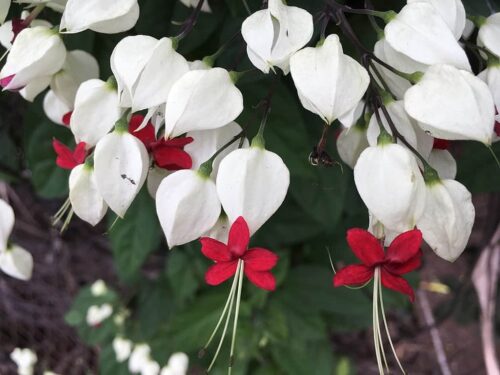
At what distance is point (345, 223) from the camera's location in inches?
28.0

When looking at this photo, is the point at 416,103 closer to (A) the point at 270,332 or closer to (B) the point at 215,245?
(B) the point at 215,245

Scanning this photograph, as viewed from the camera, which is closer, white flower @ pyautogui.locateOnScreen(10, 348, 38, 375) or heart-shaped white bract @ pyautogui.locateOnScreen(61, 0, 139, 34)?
heart-shaped white bract @ pyautogui.locateOnScreen(61, 0, 139, 34)

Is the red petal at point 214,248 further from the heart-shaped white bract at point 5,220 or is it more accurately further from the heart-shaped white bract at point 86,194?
the heart-shaped white bract at point 5,220

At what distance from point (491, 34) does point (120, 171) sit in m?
0.19

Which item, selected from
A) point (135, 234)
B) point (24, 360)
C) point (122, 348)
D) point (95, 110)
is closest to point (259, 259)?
point (95, 110)

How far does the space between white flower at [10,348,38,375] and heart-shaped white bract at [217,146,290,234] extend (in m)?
1.00

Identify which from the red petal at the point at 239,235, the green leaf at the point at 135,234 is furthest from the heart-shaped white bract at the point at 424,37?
the green leaf at the point at 135,234

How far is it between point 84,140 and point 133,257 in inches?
12.7

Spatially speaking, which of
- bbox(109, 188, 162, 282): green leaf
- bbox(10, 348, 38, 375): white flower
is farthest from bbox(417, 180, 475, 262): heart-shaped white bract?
bbox(10, 348, 38, 375): white flower

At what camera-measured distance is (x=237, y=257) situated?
28 cm

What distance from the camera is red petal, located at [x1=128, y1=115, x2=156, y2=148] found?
1.01ft

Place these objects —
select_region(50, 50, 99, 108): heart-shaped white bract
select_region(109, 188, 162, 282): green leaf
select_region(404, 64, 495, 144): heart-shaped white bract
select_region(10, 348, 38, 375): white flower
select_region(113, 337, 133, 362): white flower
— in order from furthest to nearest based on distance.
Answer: select_region(10, 348, 38, 375): white flower
select_region(113, 337, 133, 362): white flower
select_region(109, 188, 162, 282): green leaf
select_region(50, 50, 99, 108): heart-shaped white bract
select_region(404, 64, 495, 144): heart-shaped white bract

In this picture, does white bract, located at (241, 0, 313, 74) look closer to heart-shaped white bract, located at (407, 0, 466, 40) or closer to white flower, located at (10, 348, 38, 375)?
heart-shaped white bract, located at (407, 0, 466, 40)

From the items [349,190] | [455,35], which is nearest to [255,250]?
[455,35]
